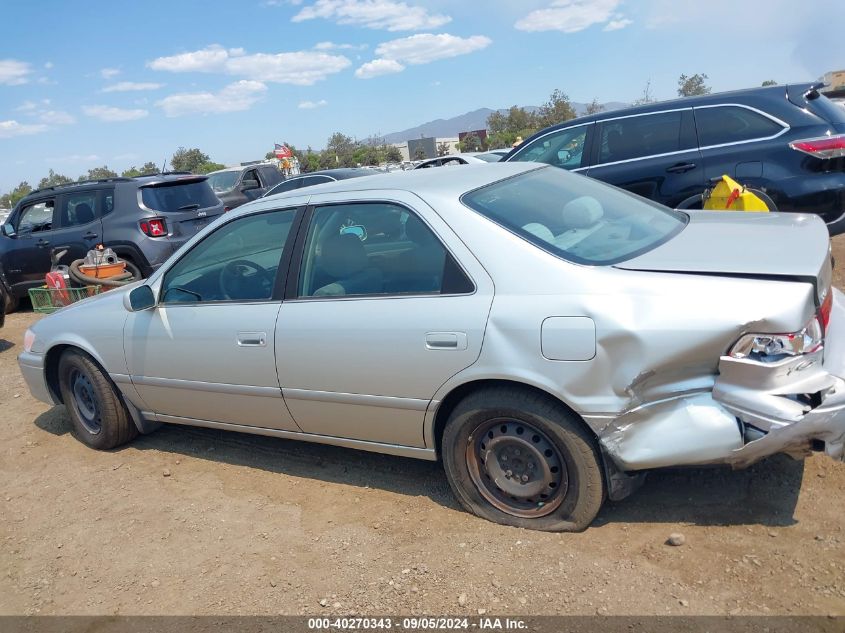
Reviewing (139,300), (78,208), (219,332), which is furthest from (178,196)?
(219,332)

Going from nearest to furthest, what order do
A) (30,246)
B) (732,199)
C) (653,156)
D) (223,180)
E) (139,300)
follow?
(139,300), (732,199), (653,156), (30,246), (223,180)

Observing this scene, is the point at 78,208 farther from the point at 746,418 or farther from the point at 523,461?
the point at 746,418

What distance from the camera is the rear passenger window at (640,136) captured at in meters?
6.60

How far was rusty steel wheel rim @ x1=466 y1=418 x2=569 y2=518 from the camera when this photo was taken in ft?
10.1

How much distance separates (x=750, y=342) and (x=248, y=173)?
14307mm

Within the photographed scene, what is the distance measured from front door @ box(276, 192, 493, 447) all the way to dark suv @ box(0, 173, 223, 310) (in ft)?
19.6

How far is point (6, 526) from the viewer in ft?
13.4

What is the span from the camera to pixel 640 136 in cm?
681

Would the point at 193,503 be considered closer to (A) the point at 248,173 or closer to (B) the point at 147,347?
(B) the point at 147,347

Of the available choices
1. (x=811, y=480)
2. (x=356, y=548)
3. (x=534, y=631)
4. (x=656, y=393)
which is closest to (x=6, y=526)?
(x=356, y=548)

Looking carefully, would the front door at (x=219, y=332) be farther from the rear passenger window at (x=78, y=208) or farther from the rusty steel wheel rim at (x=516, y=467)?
the rear passenger window at (x=78, y=208)

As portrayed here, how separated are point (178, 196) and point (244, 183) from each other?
19.7ft

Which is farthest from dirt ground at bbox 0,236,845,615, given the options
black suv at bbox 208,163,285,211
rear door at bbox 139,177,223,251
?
black suv at bbox 208,163,285,211

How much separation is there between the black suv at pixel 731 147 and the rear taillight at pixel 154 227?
5.31 meters
